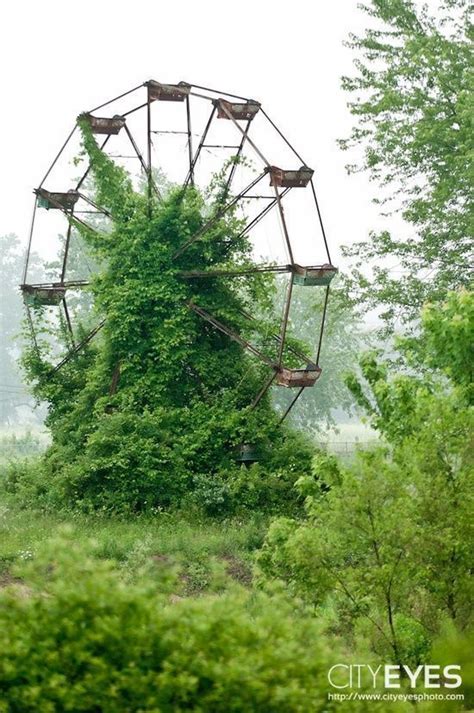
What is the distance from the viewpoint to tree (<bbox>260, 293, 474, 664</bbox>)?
9328 mm

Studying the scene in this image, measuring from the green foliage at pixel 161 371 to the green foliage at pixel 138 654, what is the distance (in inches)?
626

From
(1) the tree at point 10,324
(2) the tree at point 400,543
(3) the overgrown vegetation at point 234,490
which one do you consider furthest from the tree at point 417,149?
(1) the tree at point 10,324

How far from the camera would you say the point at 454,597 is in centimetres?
949

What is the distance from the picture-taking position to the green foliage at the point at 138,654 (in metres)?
5.64

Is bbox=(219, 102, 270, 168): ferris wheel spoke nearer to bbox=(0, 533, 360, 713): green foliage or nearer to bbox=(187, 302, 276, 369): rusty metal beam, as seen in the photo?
bbox=(187, 302, 276, 369): rusty metal beam

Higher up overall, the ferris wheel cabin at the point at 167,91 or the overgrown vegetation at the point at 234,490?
the ferris wheel cabin at the point at 167,91

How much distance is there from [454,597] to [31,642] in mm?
4792

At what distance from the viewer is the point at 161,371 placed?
23.5 m

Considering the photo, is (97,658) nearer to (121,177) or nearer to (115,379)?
(115,379)

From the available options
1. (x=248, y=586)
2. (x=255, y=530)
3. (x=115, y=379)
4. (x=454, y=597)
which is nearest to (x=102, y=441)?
(x=115, y=379)

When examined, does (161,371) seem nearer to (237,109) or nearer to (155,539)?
(155,539)

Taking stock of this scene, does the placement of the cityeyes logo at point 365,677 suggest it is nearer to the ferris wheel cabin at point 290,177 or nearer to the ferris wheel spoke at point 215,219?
the ferris wheel spoke at point 215,219

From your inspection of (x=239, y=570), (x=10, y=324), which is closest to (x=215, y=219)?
(x=239, y=570)

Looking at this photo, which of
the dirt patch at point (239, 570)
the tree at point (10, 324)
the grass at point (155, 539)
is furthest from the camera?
the tree at point (10, 324)
